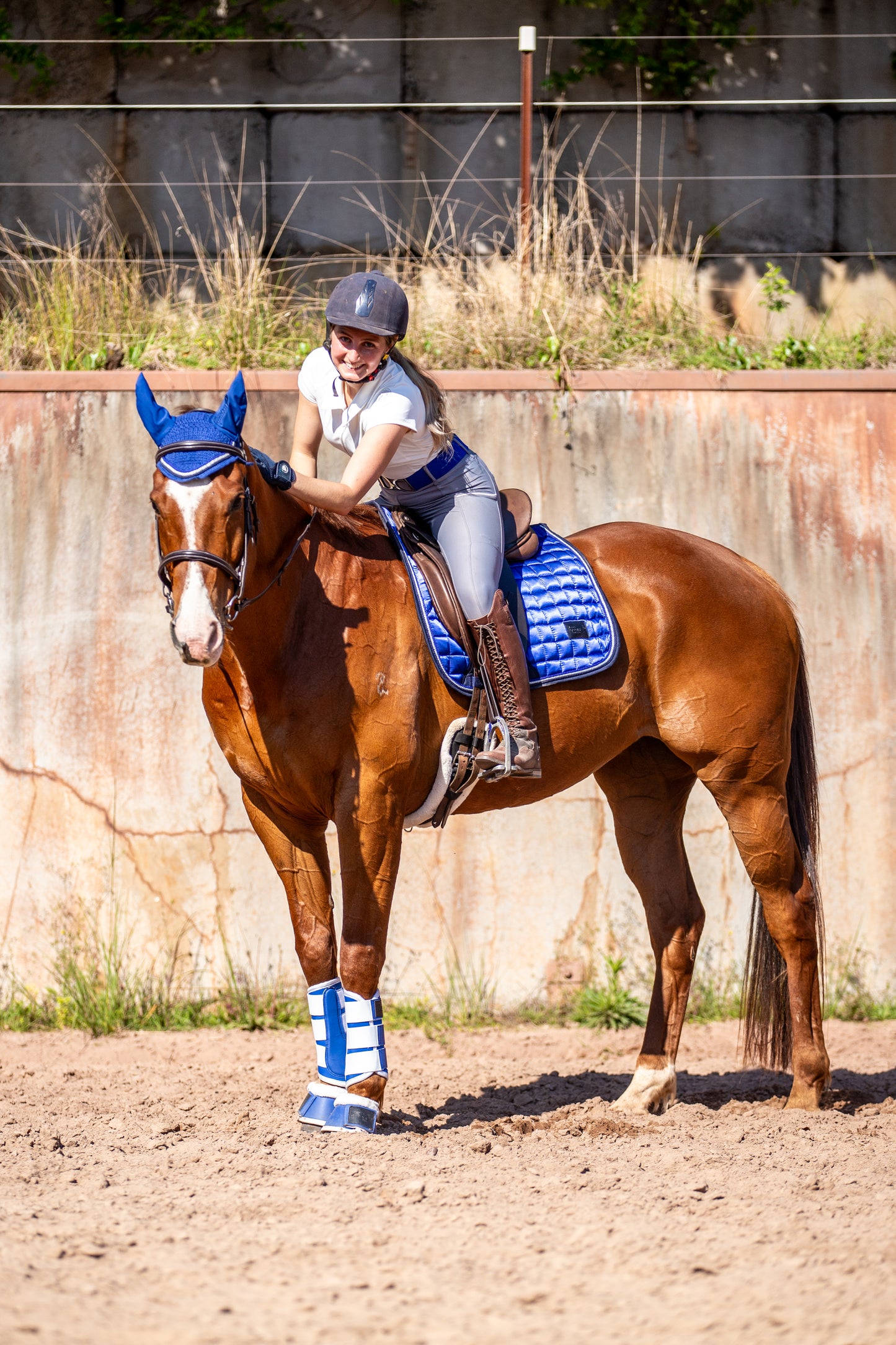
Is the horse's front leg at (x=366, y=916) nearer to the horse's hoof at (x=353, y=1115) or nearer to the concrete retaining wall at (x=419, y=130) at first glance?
the horse's hoof at (x=353, y=1115)

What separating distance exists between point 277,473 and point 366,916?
140cm

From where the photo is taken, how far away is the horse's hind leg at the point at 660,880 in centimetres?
459

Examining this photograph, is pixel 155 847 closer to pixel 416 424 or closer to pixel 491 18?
pixel 416 424

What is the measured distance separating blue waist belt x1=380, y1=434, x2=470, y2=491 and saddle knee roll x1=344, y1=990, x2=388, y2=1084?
1.67m

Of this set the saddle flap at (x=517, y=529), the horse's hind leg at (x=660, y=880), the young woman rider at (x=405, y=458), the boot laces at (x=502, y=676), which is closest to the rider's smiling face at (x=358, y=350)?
the young woman rider at (x=405, y=458)

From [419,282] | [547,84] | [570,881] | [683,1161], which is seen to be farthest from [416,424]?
[547,84]

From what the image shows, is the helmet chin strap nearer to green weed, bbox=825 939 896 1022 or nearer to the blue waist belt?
the blue waist belt

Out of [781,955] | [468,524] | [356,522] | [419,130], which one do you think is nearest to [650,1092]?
[781,955]

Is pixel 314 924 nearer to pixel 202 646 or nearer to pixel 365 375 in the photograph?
pixel 202 646

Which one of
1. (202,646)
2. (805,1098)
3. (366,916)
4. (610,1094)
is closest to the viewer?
(202,646)

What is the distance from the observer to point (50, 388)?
5840 millimetres

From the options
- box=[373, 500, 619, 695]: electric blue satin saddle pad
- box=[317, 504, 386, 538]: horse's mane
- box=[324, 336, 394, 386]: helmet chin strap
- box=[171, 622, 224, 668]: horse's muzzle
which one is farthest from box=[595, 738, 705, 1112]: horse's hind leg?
box=[171, 622, 224, 668]: horse's muzzle

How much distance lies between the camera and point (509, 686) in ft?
13.2

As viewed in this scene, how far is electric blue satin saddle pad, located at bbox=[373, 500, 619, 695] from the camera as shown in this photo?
417 cm
